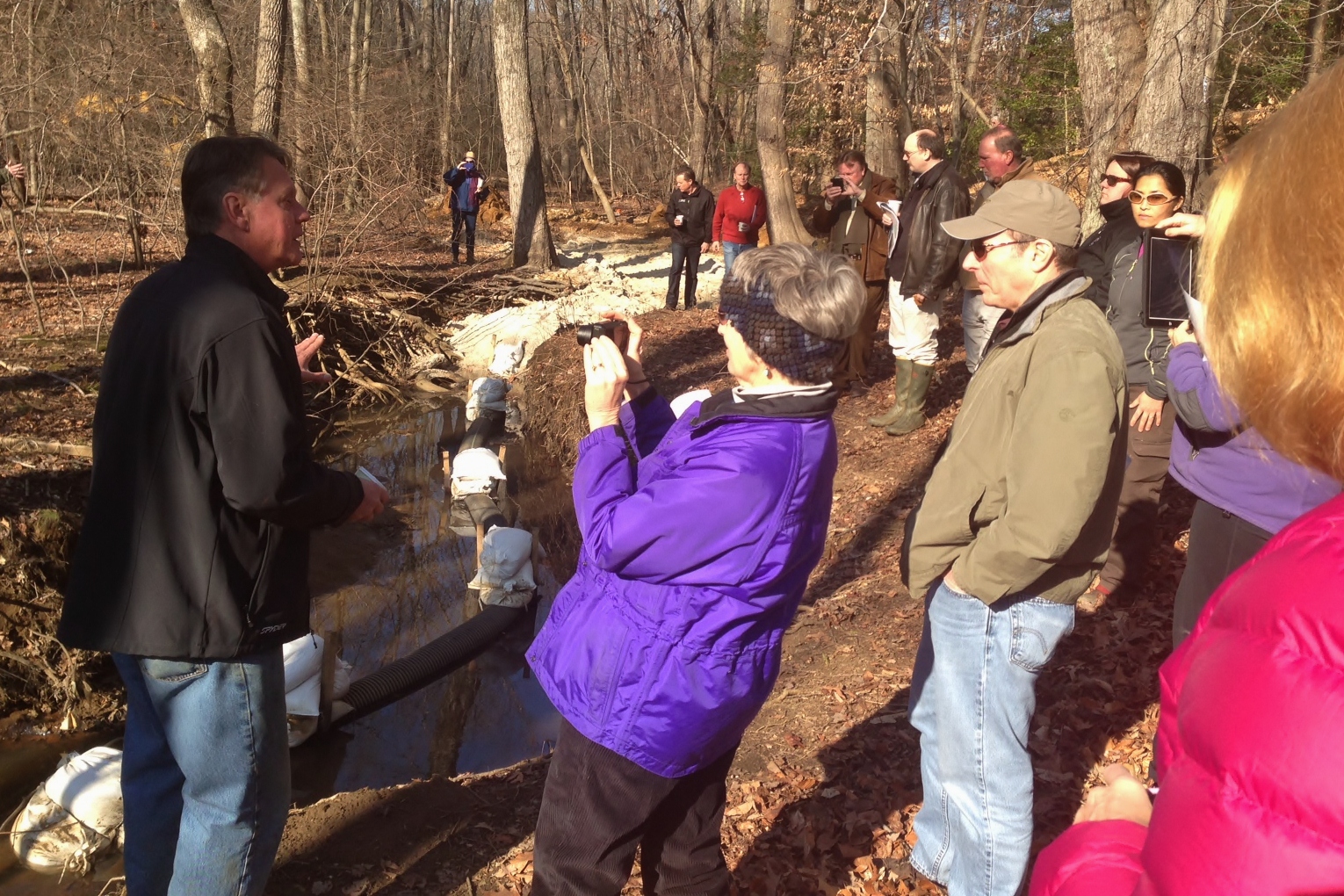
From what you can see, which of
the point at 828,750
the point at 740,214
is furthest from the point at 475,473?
the point at 740,214

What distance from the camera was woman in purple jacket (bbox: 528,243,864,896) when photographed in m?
2.06

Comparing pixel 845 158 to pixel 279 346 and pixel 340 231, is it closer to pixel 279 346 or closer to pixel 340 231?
pixel 340 231

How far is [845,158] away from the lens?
848cm

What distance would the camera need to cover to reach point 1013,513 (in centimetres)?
248

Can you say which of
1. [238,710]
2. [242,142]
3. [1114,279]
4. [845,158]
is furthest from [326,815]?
[845,158]

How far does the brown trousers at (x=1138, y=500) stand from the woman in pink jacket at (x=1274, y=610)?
13.3ft

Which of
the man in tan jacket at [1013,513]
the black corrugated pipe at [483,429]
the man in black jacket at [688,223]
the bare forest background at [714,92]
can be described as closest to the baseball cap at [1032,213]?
the man in tan jacket at [1013,513]

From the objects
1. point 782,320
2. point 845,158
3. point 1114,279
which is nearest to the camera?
point 782,320

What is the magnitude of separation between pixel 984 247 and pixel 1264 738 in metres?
2.17

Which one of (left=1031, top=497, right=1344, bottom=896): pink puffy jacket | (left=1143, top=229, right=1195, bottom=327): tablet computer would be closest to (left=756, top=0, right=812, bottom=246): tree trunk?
(left=1143, top=229, right=1195, bottom=327): tablet computer

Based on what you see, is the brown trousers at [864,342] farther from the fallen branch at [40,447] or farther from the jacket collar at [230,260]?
the jacket collar at [230,260]

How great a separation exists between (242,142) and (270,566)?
104 centimetres

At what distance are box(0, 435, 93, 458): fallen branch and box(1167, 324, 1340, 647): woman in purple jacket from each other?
688cm

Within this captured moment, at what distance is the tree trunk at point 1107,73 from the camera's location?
6867 mm
